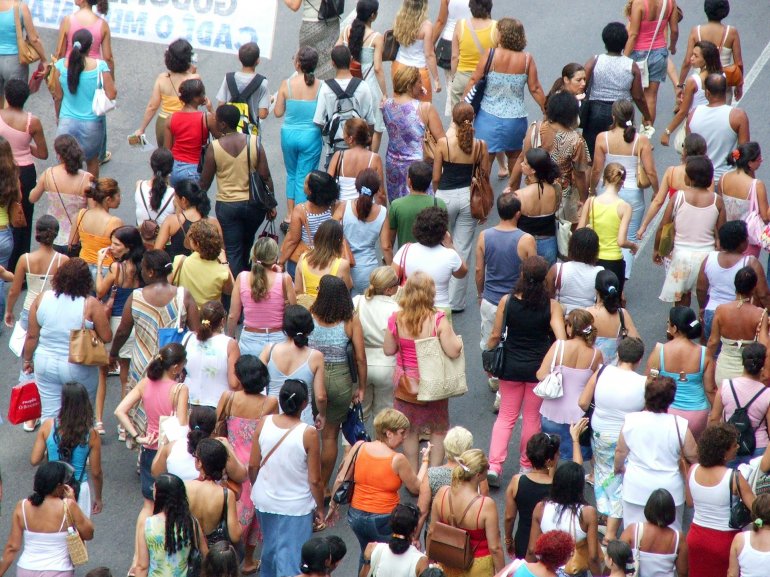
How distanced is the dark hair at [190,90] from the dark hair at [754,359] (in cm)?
545

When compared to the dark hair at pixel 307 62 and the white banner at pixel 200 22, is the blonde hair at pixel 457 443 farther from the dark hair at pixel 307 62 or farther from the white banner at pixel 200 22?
the white banner at pixel 200 22

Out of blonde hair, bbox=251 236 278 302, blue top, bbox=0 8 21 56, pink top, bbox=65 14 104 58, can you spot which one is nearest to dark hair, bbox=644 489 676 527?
blonde hair, bbox=251 236 278 302

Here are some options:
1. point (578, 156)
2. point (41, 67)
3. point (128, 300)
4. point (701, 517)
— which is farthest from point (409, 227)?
point (41, 67)

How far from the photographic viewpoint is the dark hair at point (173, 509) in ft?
26.4

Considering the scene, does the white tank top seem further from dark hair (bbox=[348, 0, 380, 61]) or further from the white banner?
the white banner

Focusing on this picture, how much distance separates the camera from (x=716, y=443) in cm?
838

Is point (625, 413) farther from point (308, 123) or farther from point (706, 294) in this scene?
point (308, 123)

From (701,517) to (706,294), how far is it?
8.49 feet

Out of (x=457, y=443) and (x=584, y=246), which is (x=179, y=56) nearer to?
(x=584, y=246)

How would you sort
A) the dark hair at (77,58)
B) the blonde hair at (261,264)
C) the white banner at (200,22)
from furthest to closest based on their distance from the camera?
1. the white banner at (200,22)
2. the dark hair at (77,58)
3. the blonde hair at (261,264)

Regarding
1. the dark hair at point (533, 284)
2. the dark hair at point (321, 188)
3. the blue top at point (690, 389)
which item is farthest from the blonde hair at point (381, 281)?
the blue top at point (690, 389)

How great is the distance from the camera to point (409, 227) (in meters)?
11.1

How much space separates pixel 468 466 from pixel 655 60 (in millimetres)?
6919

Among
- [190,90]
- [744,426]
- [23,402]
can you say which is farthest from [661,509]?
[190,90]
